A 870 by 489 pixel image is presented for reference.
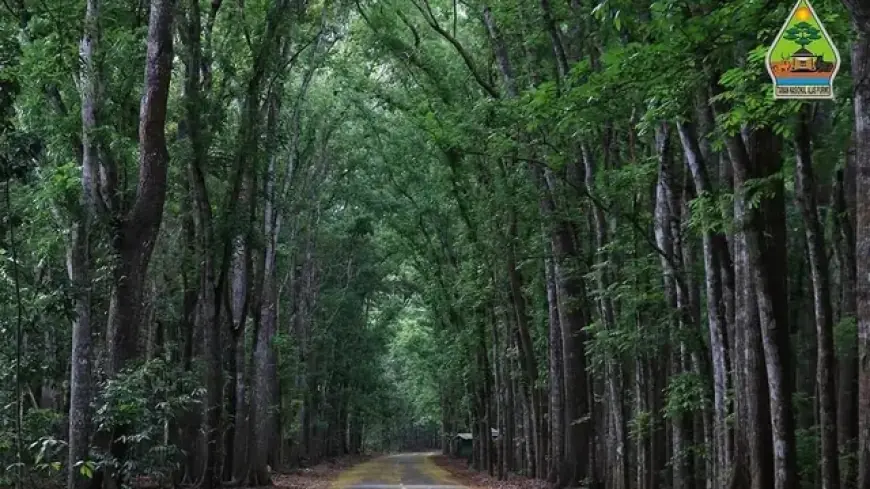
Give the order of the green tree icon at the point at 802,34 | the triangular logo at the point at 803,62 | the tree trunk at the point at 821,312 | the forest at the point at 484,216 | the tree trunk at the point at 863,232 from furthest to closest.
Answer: the tree trunk at the point at 821,312
the forest at the point at 484,216
the tree trunk at the point at 863,232
the green tree icon at the point at 802,34
the triangular logo at the point at 803,62

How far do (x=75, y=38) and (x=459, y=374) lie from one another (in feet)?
98.8

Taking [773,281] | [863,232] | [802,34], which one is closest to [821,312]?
[773,281]

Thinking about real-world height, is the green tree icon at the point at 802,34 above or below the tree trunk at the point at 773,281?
above

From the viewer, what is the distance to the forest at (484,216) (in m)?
8.75

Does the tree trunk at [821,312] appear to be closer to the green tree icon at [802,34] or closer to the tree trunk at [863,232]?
the tree trunk at [863,232]

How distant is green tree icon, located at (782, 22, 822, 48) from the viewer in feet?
17.0

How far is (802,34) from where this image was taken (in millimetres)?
5219

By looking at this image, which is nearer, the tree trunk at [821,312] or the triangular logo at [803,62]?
the triangular logo at [803,62]

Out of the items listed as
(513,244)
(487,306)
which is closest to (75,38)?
(513,244)

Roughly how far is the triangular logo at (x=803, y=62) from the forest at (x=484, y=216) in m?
0.88

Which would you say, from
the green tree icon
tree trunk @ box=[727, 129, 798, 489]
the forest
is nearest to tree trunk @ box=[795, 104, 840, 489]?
the forest

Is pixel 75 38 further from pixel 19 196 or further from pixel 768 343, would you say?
pixel 768 343

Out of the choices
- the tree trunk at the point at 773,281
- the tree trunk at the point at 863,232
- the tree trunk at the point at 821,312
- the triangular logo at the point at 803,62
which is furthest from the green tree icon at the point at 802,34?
the tree trunk at the point at 821,312

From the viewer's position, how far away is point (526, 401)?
27.4m
